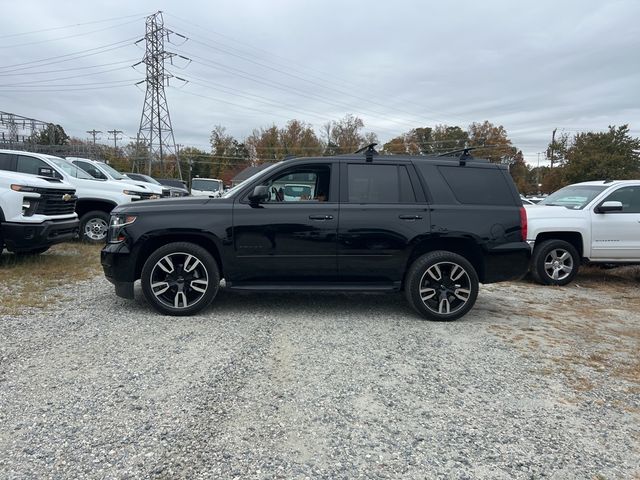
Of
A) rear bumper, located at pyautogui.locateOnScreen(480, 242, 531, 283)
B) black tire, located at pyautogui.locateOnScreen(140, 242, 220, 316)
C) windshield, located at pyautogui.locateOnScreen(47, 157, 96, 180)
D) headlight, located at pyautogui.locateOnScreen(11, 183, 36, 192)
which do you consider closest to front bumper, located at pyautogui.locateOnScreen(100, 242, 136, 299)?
black tire, located at pyautogui.locateOnScreen(140, 242, 220, 316)

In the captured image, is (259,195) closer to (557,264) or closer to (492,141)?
(557,264)

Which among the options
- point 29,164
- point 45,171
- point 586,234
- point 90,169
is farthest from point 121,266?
point 90,169

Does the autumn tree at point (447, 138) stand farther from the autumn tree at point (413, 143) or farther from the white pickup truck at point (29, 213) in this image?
the white pickup truck at point (29, 213)

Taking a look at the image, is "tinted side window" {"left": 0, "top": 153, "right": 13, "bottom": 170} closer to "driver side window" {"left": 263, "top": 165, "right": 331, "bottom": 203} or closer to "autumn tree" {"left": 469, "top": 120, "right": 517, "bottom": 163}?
"driver side window" {"left": 263, "top": 165, "right": 331, "bottom": 203}

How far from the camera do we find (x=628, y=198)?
312 inches

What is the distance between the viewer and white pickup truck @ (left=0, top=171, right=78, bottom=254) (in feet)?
23.4

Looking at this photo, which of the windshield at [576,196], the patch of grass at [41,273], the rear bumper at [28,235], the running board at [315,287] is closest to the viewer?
the running board at [315,287]

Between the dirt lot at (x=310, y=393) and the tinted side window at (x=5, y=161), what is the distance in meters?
4.38

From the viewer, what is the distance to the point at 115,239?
5.31 m

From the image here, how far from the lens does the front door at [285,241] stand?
17.2 feet

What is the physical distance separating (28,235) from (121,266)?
3061 millimetres

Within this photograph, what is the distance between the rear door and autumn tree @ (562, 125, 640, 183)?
162ft

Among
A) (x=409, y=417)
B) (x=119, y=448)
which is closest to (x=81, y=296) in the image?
(x=119, y=448)

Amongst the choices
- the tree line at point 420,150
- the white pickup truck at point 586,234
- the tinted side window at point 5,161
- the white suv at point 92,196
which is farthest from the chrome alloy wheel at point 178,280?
the tree line at point 420,150
